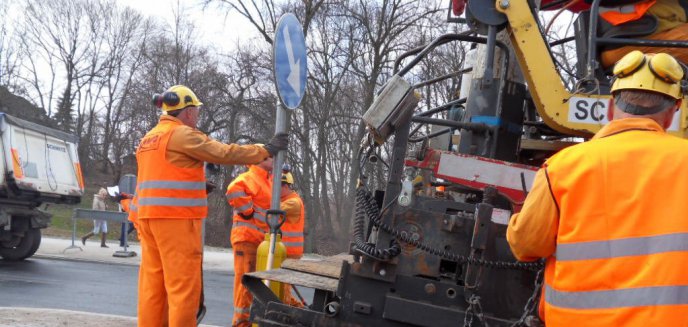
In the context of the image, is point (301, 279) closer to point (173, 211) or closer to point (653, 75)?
point (173, 211)

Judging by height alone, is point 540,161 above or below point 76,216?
above

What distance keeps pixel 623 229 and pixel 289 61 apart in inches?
131

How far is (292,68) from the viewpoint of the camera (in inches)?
203

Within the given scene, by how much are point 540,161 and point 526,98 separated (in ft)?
1.73

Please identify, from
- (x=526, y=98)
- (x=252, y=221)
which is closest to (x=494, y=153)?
(x=526, y=98)

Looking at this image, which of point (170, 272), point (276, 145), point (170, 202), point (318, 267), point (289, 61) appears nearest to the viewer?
point (318, 267)

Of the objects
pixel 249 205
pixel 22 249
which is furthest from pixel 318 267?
pixel 22 249

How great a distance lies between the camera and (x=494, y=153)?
162 inches

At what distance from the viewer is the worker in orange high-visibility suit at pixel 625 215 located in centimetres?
215

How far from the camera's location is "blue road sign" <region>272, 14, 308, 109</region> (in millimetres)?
4988

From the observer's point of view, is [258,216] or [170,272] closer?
[170,272]

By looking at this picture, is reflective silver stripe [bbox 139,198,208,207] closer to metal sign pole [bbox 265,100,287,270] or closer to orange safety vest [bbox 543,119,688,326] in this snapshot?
metal sign pole [bbox 265,100,287,270]

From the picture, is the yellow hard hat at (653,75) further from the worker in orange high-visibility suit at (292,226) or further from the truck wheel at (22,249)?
the truck wheel at (22,249)

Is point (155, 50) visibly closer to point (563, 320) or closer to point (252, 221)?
point (252, 221)
